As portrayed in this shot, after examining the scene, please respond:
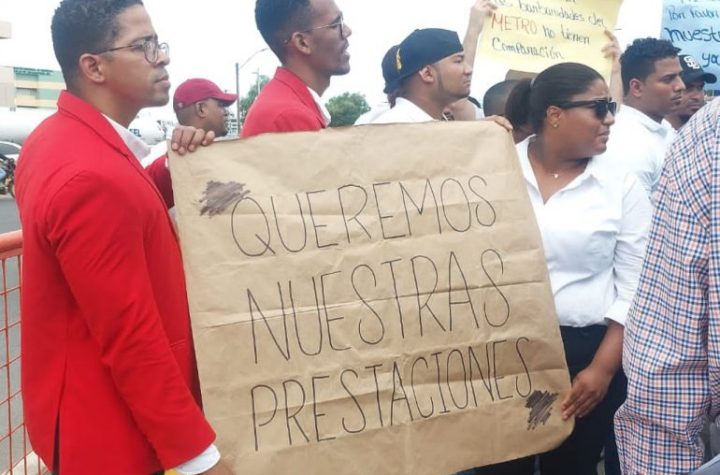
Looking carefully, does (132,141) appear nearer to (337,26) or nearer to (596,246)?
(337,26)

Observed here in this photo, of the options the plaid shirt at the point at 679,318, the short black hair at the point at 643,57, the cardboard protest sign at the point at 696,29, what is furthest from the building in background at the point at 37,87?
the plaid shirt at the point at 679,318

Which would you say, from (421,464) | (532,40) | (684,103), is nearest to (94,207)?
(421,464)

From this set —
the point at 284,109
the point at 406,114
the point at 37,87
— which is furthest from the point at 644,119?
the point at 37,87

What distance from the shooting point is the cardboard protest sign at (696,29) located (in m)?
5.22

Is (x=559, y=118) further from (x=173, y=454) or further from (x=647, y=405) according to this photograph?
(x=173, y=454)

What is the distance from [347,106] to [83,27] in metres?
86.0

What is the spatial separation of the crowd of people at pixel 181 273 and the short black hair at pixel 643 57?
2169 mm

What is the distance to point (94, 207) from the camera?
155cm

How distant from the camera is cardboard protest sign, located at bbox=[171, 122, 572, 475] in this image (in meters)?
1.92

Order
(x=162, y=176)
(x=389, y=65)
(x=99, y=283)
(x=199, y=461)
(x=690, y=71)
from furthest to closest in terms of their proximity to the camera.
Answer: (x=690, y=71) → (x=389, y=65) → (x=162, y=176) → (x=199, y=461) → (x=99, y=283)

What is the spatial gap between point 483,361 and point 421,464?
0.34 metres

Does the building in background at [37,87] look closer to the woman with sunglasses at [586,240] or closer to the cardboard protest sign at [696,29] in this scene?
the cardboard protest sign at [696,29]

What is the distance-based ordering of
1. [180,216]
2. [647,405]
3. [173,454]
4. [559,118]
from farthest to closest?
[559,118] → [180,216] → [173,454] → [647,405]

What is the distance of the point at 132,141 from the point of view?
77.4 inches
